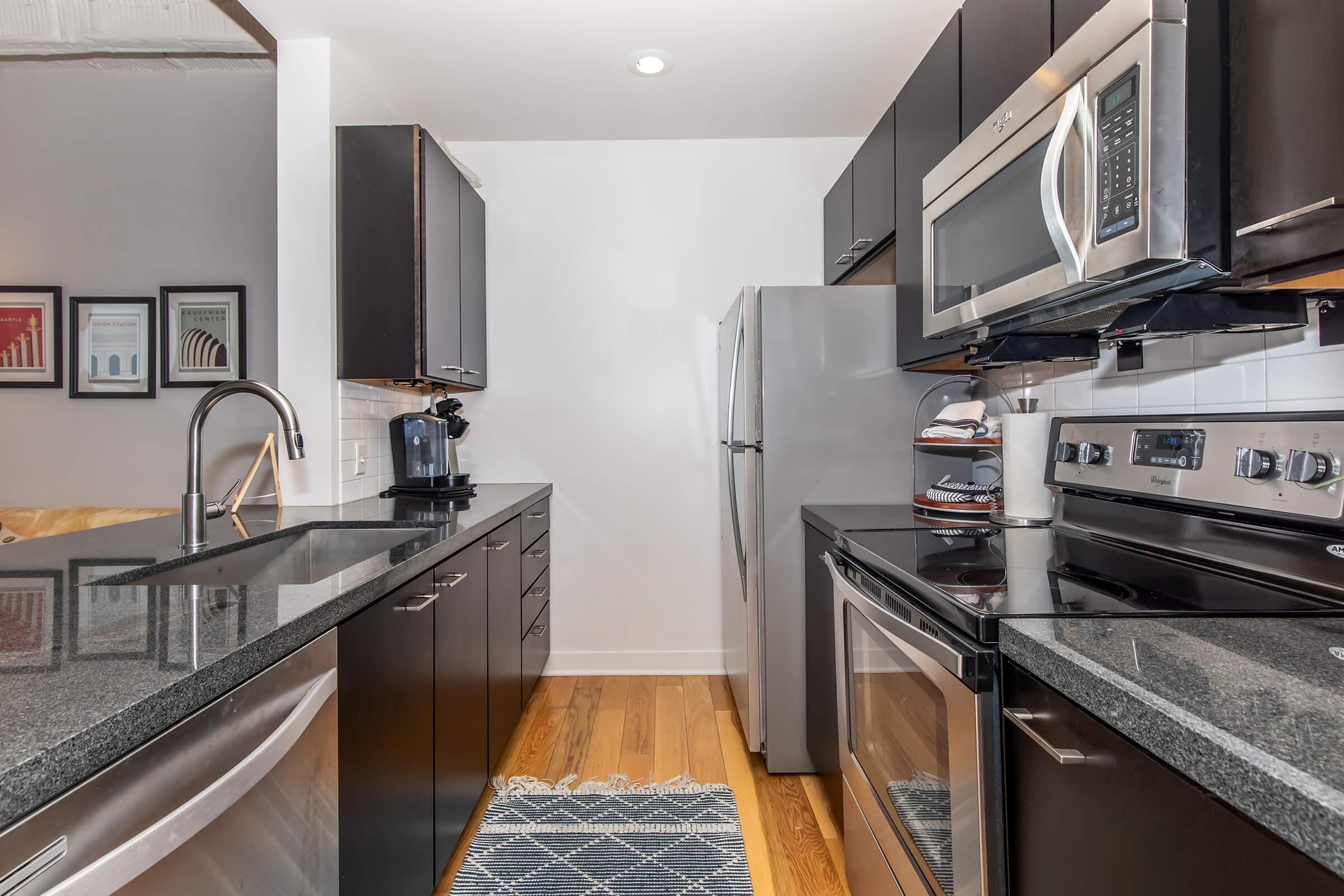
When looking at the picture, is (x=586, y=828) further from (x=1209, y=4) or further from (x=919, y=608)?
(x=1209, y=4)

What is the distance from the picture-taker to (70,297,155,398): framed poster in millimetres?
2535

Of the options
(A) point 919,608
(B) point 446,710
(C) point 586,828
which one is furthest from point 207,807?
(C) point 586,828

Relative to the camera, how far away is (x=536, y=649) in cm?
265

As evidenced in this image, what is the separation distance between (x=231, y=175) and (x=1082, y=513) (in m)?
3.08

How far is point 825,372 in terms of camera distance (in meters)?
2.09

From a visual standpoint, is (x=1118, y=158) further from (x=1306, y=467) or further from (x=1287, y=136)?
(x=1306, y=467)

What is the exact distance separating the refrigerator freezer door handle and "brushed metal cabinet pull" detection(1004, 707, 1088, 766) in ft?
4.66

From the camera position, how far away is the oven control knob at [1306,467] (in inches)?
36.4

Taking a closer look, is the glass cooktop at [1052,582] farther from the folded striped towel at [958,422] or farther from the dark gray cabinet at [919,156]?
the dark gray cabinet at [919,156]

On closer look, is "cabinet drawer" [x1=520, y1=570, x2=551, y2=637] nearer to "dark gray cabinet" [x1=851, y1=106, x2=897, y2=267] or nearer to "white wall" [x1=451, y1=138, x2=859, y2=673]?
"white wall" [x1=451, y1=138, x2=859, y2=673]

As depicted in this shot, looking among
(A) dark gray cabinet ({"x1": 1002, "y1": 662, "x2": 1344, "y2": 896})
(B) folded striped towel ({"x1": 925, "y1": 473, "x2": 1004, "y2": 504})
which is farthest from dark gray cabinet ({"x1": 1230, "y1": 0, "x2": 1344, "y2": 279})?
(B) folded striped towel ({"x1": 925, "y1": 473, "x2": 1004, "y2": 504})

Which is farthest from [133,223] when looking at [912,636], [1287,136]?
[1287,136]

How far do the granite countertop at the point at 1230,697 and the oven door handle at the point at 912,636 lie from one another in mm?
81

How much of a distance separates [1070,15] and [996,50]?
0.30 metres
